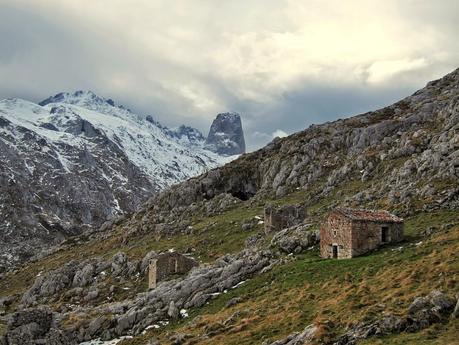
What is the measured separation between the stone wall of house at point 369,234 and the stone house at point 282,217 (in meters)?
32.6

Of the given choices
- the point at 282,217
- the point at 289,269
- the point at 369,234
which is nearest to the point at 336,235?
the point at 369,234

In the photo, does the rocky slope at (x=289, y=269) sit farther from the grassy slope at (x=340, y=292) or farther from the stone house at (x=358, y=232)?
the stone house at (x=358, y=232)

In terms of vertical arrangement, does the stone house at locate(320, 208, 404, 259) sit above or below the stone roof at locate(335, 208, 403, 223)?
below

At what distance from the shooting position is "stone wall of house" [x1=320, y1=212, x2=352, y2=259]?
54250mm

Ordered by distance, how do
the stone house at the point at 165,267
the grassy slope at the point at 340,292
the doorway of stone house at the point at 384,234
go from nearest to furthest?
1. the grassy slope at the point at 340,292
2. the doorway of stone house at the point at 384,234
3. the stone house at the point at 165,267

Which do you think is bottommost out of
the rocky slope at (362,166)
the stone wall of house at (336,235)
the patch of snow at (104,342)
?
the patch of snow at (104,342)

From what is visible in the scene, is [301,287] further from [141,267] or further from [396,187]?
[141,267]

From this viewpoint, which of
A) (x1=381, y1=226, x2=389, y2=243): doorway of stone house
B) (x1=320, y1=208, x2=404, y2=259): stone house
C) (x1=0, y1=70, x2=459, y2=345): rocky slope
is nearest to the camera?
(x1=0, y1=70, x2=459, y2=345): rocky slope

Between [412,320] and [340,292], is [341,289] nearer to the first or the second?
[340,292]

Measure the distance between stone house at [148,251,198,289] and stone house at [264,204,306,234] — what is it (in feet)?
52.4

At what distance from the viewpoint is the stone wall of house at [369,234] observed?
178ft

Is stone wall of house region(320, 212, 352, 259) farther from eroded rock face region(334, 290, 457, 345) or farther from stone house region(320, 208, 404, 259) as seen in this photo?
eroded rock face region(334, 290, 457, 345)

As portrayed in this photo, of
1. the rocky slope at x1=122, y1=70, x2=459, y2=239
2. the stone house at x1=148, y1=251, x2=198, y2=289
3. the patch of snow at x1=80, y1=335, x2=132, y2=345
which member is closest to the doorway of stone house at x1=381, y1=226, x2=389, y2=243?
the rocky slope at x1=122, y1=70, x2=459, y2=239

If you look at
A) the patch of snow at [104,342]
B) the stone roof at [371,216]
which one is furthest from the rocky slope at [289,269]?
the stone roof at [371,216]
